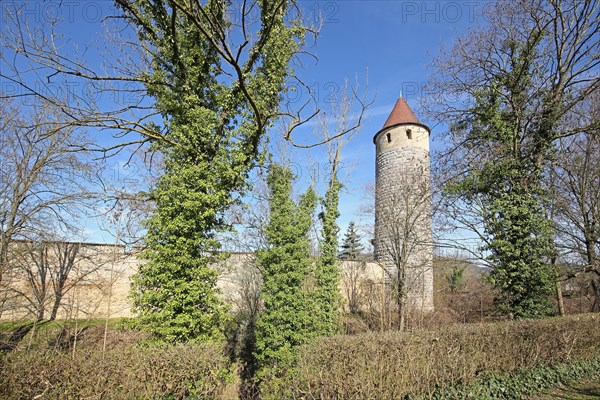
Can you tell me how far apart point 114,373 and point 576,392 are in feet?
25.2

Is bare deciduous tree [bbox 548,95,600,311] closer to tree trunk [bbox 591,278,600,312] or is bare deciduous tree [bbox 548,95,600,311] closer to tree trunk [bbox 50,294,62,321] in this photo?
tree trunk [bbox 591,278,600,312]

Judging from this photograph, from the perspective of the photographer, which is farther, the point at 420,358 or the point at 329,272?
the point at 329,272

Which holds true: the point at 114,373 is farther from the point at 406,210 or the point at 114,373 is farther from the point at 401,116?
the point at 401,116

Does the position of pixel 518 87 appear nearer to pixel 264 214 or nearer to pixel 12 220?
pixel 264 214

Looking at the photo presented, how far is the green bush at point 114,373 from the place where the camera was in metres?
3.19

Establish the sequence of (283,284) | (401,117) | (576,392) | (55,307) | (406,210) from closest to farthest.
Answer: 1. (576,392)
2. (283,284)
3. (55,307)
4. (406,210)
5. (401,117)

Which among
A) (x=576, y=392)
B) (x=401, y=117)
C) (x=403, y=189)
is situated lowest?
(x=576, y=392)

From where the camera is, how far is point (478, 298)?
1833 cm

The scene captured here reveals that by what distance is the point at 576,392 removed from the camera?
5.89 meters

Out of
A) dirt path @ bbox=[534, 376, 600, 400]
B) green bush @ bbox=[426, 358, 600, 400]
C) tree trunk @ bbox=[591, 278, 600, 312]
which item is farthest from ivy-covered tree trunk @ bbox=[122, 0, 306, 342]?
tree trunk @ bbox=[591, 278, 600, 312]

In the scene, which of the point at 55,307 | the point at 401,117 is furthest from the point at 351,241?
the point at 55,307

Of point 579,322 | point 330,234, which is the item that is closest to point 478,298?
point 330,234

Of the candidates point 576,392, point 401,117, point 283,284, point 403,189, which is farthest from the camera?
point 401,117

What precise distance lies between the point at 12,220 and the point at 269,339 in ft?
30.5
